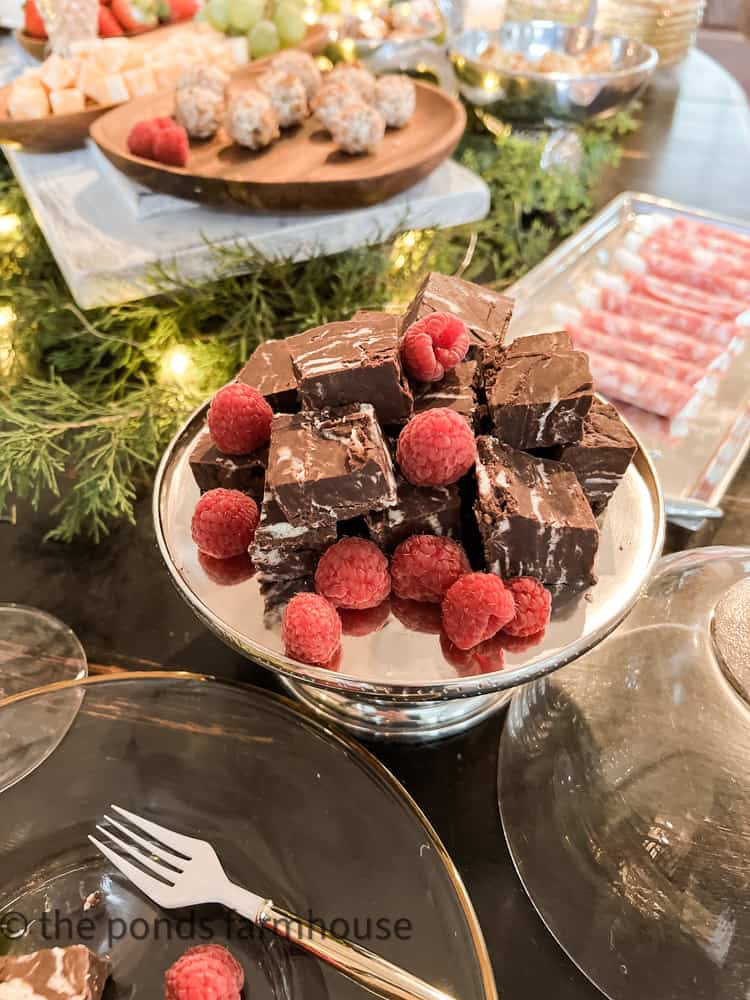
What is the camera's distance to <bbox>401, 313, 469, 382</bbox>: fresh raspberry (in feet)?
2.49

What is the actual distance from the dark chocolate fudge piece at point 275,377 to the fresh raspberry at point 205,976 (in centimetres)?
51

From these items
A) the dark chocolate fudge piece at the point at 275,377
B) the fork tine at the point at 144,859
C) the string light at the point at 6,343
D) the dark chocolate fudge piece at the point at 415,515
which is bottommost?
the fork tine at the point at 144,859

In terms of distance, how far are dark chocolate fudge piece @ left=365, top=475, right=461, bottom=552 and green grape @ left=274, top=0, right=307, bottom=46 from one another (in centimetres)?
185

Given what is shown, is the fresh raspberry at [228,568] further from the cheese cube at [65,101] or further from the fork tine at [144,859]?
the cheese cube at [65,101]

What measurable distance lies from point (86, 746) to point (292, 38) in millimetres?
2016

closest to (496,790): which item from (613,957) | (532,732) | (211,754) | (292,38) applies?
(532,732)

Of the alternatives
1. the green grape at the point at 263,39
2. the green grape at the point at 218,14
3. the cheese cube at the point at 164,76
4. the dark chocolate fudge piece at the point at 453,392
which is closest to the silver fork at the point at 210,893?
the dark chocolate fudge piece at the point at 453,392

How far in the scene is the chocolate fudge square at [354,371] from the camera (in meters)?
0.72

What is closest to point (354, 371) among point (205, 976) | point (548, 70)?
point (205, 976)

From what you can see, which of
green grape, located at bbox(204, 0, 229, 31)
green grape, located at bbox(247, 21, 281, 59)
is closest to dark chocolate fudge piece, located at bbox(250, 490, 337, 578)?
green grape, located at bbox(247, 21, 281, 59)

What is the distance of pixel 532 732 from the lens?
2.61 ft

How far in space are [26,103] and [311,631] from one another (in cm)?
157

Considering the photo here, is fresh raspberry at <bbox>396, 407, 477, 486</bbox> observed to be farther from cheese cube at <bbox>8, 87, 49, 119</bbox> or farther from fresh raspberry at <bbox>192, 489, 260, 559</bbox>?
cheese cube at <bbox>8, 87, 49, 119</bbox>
